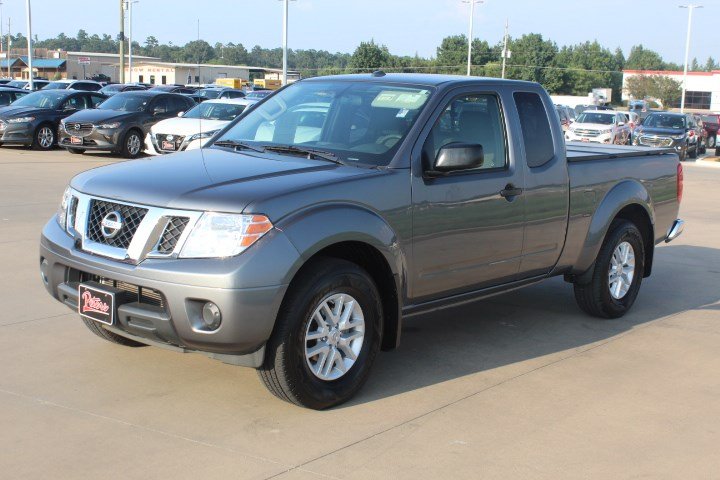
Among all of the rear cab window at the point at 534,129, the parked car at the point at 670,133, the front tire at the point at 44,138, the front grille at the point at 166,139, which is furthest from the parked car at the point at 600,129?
the rear cab window at the point at 534,129

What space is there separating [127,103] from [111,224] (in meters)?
18.4

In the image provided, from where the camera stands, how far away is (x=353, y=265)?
16.6ft

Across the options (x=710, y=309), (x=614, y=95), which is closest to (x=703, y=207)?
(x=710, y=309)

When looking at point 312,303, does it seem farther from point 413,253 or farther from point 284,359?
point 413,253

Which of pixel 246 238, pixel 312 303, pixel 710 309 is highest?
pixel 246 238

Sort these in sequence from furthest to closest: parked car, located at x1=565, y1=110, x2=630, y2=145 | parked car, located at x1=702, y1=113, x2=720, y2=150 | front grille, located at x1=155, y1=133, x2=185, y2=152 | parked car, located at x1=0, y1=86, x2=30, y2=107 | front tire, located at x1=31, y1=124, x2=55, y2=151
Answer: parked car, located at x1=702, y1=113, x2=720, y2=150
parked car, located at x1=565, y1=110, x2=630, y2=145
parked car, located at x1=0, y1=86, x2=30, y2=107
front tire, located at x1=31, y1=124, x2=55, y2=151
front grille, located at x1=155, y1=133, x2=185, y2=152

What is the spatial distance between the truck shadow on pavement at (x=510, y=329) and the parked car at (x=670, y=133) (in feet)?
76.5

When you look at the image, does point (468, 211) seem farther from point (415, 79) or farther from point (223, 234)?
point (223, 234)

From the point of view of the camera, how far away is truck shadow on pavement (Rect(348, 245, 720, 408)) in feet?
19.1

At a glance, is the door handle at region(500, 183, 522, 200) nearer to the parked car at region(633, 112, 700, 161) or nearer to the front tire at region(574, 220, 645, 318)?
the front tire at region(574, 220, 645, 318)

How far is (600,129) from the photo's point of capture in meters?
32.8

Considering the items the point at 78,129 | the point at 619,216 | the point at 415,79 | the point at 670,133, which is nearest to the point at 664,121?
the point at 670,133

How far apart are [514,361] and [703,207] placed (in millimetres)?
11291

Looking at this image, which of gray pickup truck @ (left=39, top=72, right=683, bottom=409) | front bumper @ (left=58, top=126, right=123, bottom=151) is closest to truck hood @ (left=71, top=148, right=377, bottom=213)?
A: gray pickup truck @ (left=39, top=72, right=683, bottom=409)
